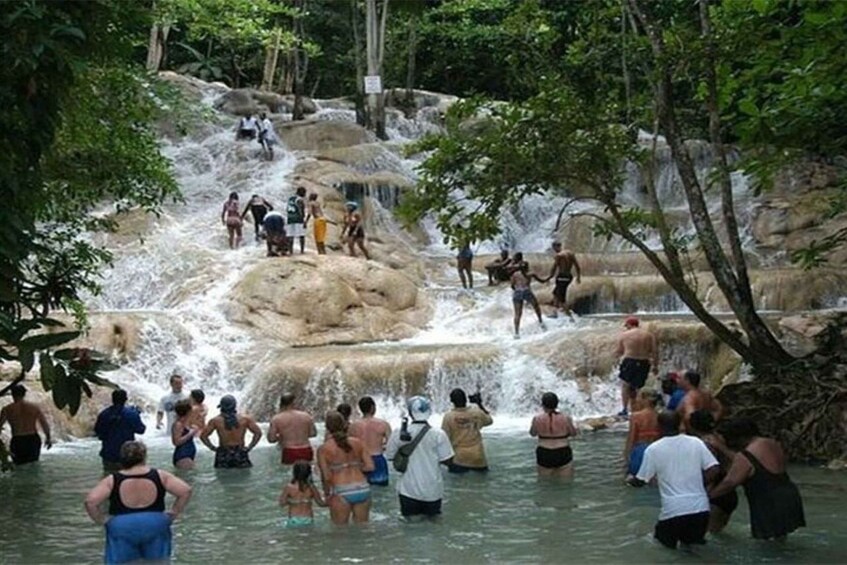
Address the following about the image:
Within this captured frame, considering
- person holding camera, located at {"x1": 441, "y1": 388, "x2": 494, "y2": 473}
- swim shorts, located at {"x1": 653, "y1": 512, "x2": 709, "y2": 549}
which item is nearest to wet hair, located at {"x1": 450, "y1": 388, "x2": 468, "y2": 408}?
person holding camera, located at {"x1": 441, "y1": 388, "x2": 494, "y2": 473}

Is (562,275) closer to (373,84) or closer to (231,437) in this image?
(231,437)

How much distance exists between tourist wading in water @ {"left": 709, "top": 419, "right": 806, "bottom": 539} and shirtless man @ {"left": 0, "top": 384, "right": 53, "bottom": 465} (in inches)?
322

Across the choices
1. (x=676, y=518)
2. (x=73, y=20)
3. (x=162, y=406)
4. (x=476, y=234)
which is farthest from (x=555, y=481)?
(x=73, y=20)

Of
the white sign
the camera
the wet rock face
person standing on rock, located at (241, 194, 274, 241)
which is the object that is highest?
the white sign

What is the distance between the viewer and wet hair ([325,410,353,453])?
888 cm

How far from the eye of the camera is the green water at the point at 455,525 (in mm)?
8555

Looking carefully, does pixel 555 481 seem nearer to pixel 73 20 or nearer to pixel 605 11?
pixel 605 11

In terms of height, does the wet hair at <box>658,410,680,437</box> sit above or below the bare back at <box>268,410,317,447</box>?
above

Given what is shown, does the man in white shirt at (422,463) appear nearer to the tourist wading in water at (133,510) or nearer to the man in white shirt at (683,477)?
the man in white shirt at (683,477)

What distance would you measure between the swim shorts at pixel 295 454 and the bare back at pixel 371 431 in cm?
86

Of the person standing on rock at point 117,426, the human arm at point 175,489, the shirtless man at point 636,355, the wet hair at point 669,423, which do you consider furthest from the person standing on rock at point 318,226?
the human arm at point 175,489

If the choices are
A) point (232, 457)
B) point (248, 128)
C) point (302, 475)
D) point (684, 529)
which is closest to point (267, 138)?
point (248, 128)

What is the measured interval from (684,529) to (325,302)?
13880 mm

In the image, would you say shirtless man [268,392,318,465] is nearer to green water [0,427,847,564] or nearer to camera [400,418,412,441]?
green water [0,427,847,564]
